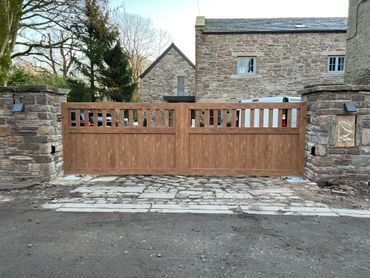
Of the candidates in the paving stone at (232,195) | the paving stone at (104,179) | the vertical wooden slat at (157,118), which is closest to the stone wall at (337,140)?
the paving stone at (232,195)

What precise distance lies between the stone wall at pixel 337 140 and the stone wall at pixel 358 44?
16.9 feet

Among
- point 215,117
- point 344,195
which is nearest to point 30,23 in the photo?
point 215,117

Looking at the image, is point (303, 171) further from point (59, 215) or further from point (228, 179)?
point (59, 215)

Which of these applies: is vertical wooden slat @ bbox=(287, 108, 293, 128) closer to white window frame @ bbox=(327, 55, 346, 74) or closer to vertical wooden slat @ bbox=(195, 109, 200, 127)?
vertical wooden slat @ bbox=(195, 109, 200, 127)

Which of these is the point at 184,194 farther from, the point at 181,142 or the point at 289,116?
the point at 289,116

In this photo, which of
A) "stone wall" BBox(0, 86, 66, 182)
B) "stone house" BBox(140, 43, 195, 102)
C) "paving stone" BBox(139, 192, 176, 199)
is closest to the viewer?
"paving stone" BBox(139, 192, 176, 199)

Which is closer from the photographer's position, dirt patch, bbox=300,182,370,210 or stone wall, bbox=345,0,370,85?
dirt patch, bbox=300,182,370,210

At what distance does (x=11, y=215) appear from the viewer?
12.3 ft

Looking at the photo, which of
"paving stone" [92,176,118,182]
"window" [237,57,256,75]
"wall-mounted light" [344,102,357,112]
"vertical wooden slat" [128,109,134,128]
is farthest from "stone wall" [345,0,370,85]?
"paving stone" [92,176,118,182]

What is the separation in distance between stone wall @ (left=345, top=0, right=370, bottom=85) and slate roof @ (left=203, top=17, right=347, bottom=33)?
5.01 metres

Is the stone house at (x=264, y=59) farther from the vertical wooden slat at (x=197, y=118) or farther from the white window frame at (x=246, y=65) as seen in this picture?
the vertical wooden slat at (x=197, y=118)

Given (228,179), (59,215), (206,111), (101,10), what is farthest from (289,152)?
(101,10)

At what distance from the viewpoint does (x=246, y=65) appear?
15695 millimetres

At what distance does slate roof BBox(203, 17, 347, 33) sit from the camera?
1524cm
